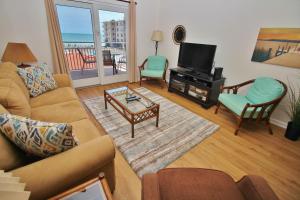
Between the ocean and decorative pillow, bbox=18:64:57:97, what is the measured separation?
1.32 m

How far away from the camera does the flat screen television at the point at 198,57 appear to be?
3.04 meters

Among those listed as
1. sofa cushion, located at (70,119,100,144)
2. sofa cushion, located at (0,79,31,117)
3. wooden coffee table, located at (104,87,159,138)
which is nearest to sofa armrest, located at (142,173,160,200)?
sofa cushion, located at (70,119,100,144)

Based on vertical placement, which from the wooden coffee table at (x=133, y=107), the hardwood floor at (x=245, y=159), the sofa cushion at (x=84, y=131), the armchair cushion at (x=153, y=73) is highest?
the armchair cushion at (x=153, y=73)

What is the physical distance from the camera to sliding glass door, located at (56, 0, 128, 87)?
333 cm

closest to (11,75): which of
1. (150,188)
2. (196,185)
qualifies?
(150,188)

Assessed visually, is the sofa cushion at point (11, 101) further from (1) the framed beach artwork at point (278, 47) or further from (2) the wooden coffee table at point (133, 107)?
(1) the framed beach artwork at point (278, 47)

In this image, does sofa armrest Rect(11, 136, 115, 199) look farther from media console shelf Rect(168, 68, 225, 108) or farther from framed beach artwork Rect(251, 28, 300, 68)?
framed beach artwork Rect(251, 28, 300, 68)

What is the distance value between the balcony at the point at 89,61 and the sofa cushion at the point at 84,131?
110 inches

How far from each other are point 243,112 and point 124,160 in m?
1.79

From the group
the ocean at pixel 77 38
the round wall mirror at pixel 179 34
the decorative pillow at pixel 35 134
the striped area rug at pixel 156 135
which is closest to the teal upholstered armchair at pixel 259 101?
the striped area rug at pixel 156 135

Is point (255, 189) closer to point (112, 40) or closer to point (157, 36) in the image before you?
point (157, 36)

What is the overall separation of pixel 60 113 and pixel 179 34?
3.33 metres

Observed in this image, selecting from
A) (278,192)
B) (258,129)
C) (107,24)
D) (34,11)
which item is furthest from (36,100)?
(258,129)

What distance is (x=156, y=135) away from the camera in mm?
2234
